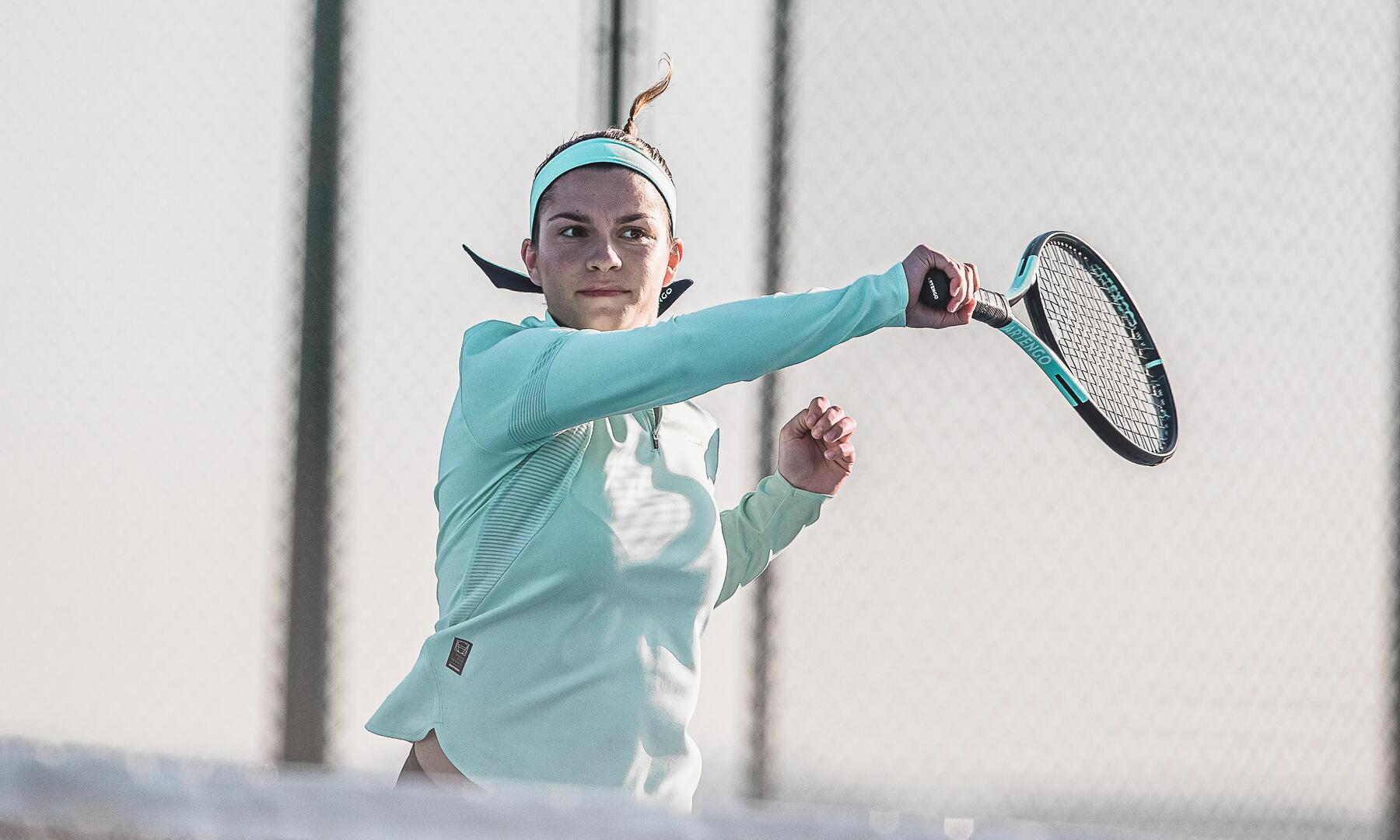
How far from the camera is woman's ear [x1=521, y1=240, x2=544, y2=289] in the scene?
1.70 metres

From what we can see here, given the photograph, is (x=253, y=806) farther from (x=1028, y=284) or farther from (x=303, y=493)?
(x=303, y=493)

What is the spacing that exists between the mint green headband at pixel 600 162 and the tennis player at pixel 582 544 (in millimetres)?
110

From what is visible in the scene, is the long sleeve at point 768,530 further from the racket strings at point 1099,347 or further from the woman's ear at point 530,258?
the racket strings at point 1099,347

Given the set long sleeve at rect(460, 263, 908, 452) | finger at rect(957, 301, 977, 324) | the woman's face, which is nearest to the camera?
long sleeve at rect(460, 263, 908, 452)

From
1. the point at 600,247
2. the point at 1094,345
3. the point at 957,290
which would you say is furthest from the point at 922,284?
the point at 1094,345

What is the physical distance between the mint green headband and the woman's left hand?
0.29m

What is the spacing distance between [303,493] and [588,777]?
1529 mm

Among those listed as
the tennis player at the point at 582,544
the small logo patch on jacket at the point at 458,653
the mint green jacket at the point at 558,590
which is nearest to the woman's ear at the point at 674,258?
the tennis player at the point at 582,544

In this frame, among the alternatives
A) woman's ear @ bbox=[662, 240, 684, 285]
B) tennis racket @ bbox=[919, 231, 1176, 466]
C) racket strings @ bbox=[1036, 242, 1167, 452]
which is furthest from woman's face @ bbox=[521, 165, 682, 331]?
racket strings @ bbox=[1036, 242, 1167, 452]

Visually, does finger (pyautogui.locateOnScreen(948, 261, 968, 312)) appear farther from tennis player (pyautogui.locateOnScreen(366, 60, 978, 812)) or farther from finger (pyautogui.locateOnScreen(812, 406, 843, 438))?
finger (pyautogui.locateOnScreen(812, 406, 843, 438))

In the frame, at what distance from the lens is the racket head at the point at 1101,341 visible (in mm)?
2014

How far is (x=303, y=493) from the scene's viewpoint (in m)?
2.77

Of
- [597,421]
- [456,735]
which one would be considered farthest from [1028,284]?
[456,735]

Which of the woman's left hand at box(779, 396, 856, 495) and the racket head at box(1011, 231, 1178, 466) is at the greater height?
the racket head at box(1011, 231, 1178, 466)
